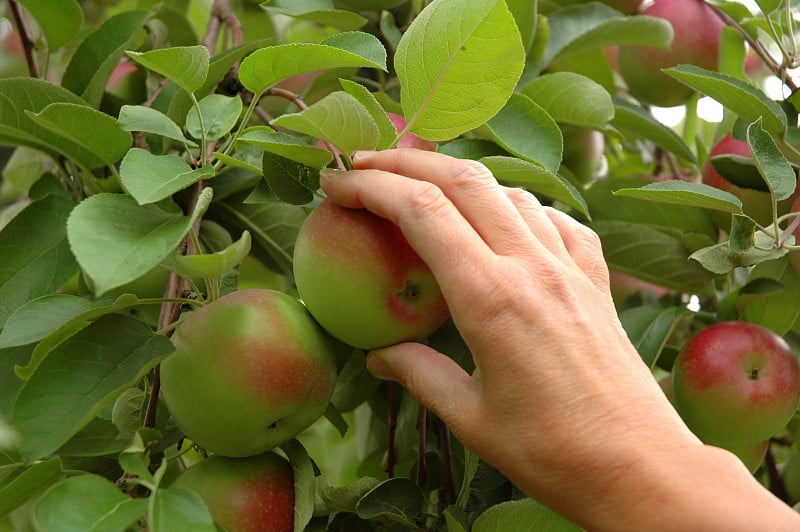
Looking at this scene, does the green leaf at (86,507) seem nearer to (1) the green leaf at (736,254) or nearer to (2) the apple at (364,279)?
(2) the apple at (364,279)

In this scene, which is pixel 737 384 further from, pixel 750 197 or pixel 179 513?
pixel 179 513

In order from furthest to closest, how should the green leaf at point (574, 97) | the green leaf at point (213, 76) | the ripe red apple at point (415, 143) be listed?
the green leaf at point (574, 97)
the green leaf at point (213, 76)
the ripe red apple at point (415, 143)

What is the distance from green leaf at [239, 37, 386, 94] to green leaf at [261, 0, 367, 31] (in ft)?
0.75

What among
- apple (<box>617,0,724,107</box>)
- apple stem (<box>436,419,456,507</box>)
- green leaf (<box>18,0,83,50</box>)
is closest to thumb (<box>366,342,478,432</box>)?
apple stem (<box>436,419,456,507</box>)

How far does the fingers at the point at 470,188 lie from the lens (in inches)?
30.1

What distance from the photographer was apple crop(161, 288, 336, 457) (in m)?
0.82

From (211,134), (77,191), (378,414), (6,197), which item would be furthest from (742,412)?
(6,197)

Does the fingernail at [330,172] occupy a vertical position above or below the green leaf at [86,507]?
above

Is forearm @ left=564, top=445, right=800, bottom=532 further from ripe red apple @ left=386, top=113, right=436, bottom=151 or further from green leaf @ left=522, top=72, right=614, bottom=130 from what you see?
green leaf @ left=522, top=72, right=614, bottom=130

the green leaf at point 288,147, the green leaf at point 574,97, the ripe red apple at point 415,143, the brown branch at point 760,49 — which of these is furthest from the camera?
the brown branch at point 760,49

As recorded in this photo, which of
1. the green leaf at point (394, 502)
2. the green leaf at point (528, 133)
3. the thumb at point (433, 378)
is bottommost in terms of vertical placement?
the green leaf at point (394, 502)

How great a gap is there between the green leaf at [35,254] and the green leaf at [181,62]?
0.26 meters

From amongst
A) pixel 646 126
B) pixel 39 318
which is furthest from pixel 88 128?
pixel 646 126

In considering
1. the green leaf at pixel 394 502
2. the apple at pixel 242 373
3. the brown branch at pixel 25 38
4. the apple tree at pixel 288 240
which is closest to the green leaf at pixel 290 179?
the apple tree at pixel 288 240
